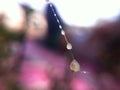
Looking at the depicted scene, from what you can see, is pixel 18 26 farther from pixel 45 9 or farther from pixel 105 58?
pixel 105 58

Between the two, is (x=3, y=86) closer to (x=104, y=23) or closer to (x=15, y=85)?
(x=15, y=85)

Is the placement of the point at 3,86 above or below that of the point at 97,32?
below

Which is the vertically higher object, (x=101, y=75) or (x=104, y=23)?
(x=104, y=23)


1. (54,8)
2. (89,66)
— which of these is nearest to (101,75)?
(89,66)

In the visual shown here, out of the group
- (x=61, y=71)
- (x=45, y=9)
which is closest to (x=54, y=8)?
(x=45, y=9)

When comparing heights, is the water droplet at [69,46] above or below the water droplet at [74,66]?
above

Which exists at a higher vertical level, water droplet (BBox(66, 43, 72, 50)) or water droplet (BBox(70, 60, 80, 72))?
water droplet (BBox(66, 43, 72, 50))
